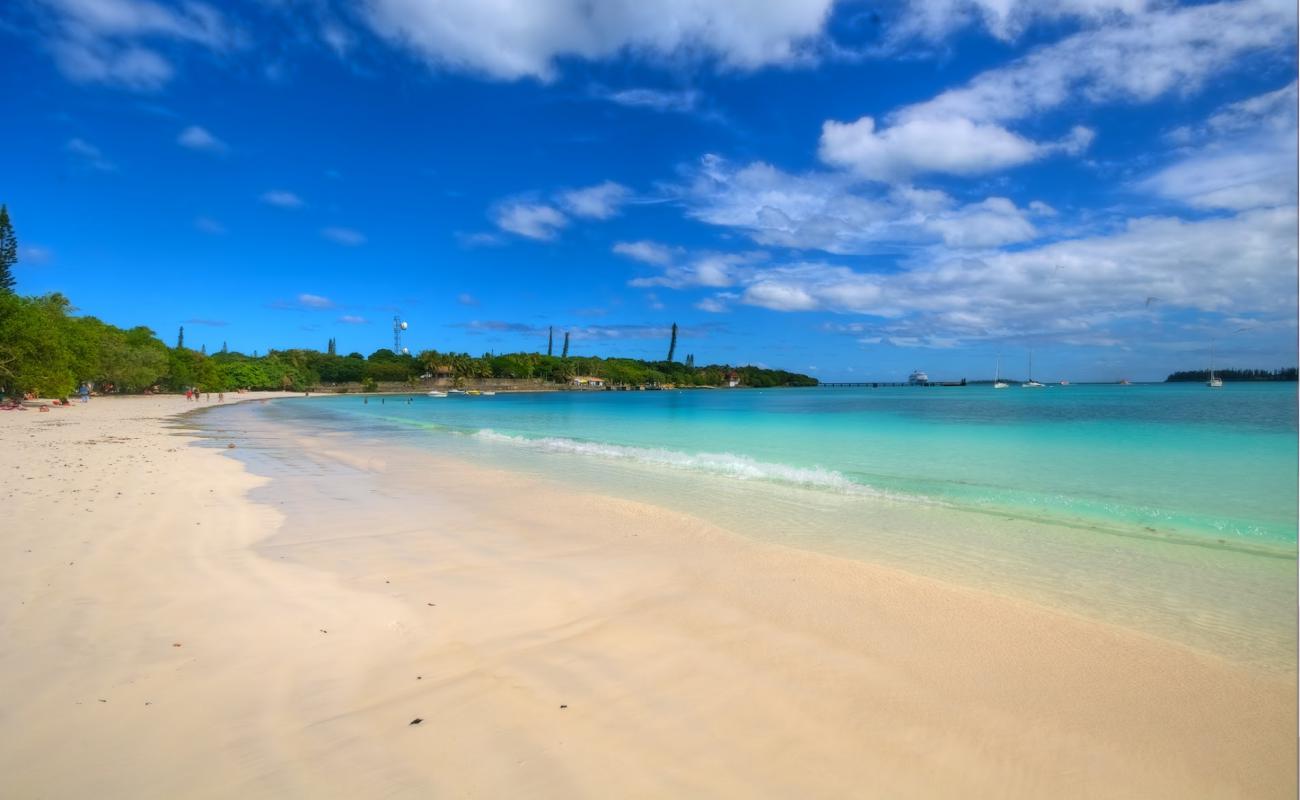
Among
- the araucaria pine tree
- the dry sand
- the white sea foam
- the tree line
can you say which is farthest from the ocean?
the araucaria pine tree

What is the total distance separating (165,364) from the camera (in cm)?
6625

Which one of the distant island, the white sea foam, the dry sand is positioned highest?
the distant island

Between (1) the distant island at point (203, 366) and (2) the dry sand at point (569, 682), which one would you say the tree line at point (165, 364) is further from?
(2) the dry sand at point (569, 682)

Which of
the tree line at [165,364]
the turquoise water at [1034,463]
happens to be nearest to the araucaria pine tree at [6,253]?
the tree line at [165,364]

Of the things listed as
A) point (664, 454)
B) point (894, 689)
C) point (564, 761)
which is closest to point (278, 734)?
point (564, 761)

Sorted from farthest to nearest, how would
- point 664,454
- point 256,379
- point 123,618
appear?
1. point 256,379
2. point 664,454
3. point 123,618

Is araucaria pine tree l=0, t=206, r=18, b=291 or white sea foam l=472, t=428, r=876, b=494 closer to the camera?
white sea foam l=472, t=428, r=876, b=494

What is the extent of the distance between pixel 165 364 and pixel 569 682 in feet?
270

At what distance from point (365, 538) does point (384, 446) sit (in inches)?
583

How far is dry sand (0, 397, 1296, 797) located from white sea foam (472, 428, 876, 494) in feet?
22.5

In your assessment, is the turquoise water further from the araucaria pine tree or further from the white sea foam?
the araucaria pine tree

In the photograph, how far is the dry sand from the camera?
2.88 meters

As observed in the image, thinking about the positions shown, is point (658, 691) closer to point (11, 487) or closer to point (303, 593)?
point (303, 593)

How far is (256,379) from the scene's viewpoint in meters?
111
